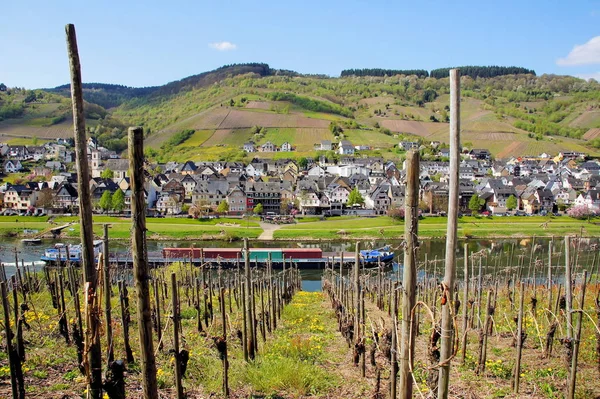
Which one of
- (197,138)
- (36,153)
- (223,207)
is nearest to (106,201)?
(223,207)

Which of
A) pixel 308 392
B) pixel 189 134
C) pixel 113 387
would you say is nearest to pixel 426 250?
pixel 308 392

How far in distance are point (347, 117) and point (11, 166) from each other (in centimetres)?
9676

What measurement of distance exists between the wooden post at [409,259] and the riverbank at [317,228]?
37.9 meters

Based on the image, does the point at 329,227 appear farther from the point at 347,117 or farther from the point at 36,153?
the point at 347,117

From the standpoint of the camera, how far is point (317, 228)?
152 ft

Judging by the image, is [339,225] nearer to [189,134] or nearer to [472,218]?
[472,218]

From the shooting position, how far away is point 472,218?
52.7 metres

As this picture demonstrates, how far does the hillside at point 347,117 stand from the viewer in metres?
110

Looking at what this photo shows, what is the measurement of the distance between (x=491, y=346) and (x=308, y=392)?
549 cm

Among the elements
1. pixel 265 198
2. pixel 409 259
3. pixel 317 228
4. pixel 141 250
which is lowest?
pixel 317 228

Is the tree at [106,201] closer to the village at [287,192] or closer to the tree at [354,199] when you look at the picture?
the village at [287,192]

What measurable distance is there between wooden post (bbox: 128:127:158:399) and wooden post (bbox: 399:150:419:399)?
7.48 feet

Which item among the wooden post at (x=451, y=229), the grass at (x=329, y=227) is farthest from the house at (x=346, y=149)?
the wooden post at (x=451, y=229)

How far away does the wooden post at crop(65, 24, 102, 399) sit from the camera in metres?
4.21
